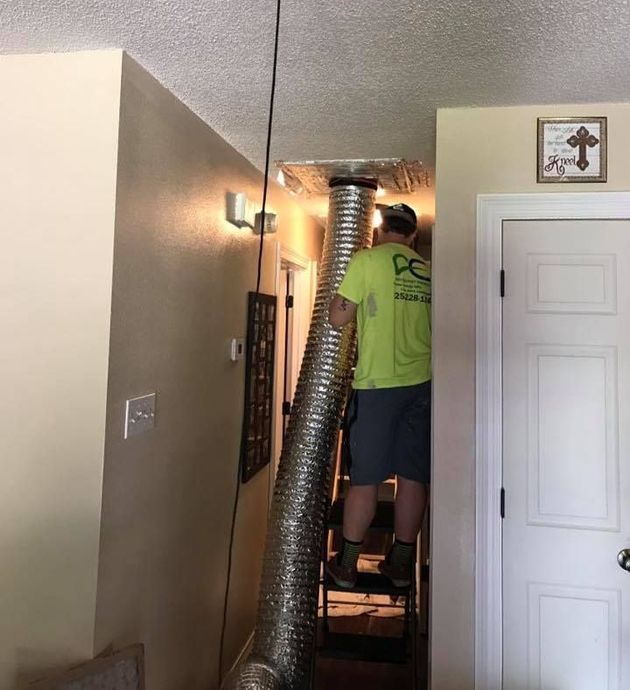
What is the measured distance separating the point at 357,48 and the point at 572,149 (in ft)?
2.61

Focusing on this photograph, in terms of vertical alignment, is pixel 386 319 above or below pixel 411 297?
below

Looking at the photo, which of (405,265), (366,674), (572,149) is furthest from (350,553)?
(572,149)

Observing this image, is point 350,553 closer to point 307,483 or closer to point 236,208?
point 307,483

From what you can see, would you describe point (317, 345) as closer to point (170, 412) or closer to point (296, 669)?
point (170, 412)

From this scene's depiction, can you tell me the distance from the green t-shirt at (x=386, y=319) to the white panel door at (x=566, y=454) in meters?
0.53

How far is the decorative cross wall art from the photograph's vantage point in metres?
1.74

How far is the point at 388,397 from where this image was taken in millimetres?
2227

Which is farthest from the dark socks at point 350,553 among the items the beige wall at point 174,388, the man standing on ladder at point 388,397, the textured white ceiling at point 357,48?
the textured white ceiling at point 357,48

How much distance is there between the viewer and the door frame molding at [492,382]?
5.69 feet

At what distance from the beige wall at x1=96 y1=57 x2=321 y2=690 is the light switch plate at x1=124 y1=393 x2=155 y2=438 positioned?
30mm

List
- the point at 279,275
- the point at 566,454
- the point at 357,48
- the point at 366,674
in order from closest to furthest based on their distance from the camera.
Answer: the point at 357,48 → the point at 566,454 → the point at 366,674 → the point at 279,275

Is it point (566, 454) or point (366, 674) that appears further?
point (366, 674)

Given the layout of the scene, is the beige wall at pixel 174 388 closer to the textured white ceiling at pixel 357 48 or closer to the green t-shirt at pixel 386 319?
the textured white ceiling at pixel 357 48

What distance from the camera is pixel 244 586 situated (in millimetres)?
2668
